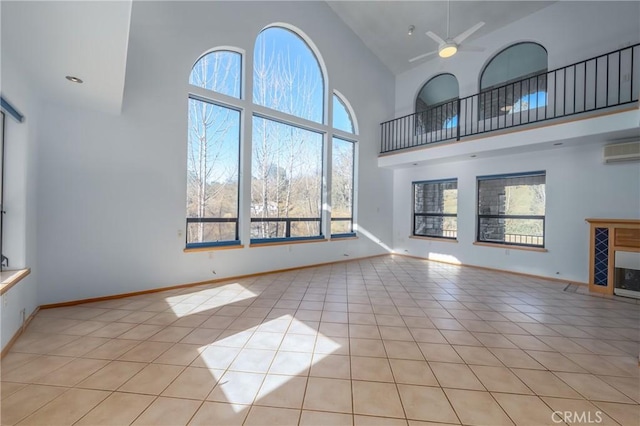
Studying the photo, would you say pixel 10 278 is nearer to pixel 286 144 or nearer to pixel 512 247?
pixel 286 144

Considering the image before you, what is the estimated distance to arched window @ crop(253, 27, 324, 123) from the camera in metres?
5.12

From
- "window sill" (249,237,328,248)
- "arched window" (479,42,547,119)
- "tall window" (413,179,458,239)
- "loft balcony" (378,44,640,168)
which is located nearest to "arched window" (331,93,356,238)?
"window sill" (249,237,328,248)

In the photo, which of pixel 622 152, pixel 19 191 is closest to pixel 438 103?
pixel 622 152

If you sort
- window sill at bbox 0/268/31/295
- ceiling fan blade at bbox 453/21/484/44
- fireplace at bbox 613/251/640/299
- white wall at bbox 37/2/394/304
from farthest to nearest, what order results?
fireplace at bbox 613/251/640/299 → ceiling fan blade at bbox 453/21/484/44 → white wall at bbox 37/2/394/304 → window sill at bbox 0/268/31/295

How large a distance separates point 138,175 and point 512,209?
23.1 feet

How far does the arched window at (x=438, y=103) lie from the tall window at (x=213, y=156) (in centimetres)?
472

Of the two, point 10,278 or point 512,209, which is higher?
point 512,209

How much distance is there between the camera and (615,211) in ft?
14.3

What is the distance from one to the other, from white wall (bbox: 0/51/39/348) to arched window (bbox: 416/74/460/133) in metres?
7.00

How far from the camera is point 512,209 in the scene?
5.61m

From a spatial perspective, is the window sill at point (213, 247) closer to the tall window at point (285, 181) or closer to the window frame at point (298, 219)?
the window frame at point (298, 219)

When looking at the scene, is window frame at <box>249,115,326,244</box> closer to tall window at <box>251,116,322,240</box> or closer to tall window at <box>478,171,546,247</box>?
tall window at <box>251,116,322,240</box>

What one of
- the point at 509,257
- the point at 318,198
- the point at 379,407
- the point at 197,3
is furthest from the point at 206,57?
the point at 509,257

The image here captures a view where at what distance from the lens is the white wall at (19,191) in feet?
8.19
